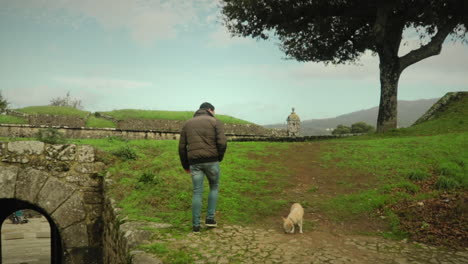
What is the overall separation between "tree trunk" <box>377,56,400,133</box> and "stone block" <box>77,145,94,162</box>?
53.9 feet

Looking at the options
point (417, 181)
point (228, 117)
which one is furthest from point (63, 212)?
point (228, 117)

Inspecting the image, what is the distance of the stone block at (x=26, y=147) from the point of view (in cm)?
827

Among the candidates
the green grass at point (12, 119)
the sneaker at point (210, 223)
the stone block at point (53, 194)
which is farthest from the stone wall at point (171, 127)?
the sneaker at point (210, 223)

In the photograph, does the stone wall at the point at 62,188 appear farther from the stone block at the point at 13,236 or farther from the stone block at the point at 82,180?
the stone block at the point at 13,236

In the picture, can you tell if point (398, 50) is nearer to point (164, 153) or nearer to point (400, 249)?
point (164, 153)

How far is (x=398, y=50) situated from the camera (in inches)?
799

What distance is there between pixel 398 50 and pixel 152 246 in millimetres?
20152

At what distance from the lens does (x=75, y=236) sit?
8.25 m

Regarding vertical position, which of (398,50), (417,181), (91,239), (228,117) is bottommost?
(91,239)

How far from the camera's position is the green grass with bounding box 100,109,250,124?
96.7 ft

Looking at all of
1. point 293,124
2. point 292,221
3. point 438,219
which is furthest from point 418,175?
point 293,124

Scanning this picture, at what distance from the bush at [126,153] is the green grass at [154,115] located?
64.5 ft

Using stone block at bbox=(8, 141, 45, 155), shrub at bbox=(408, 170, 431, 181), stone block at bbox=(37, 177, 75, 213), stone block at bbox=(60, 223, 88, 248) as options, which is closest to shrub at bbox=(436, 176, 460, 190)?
shrub at bbox=(408, 170, 431, 181)

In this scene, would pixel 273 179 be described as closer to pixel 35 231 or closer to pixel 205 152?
pixel 205 152
